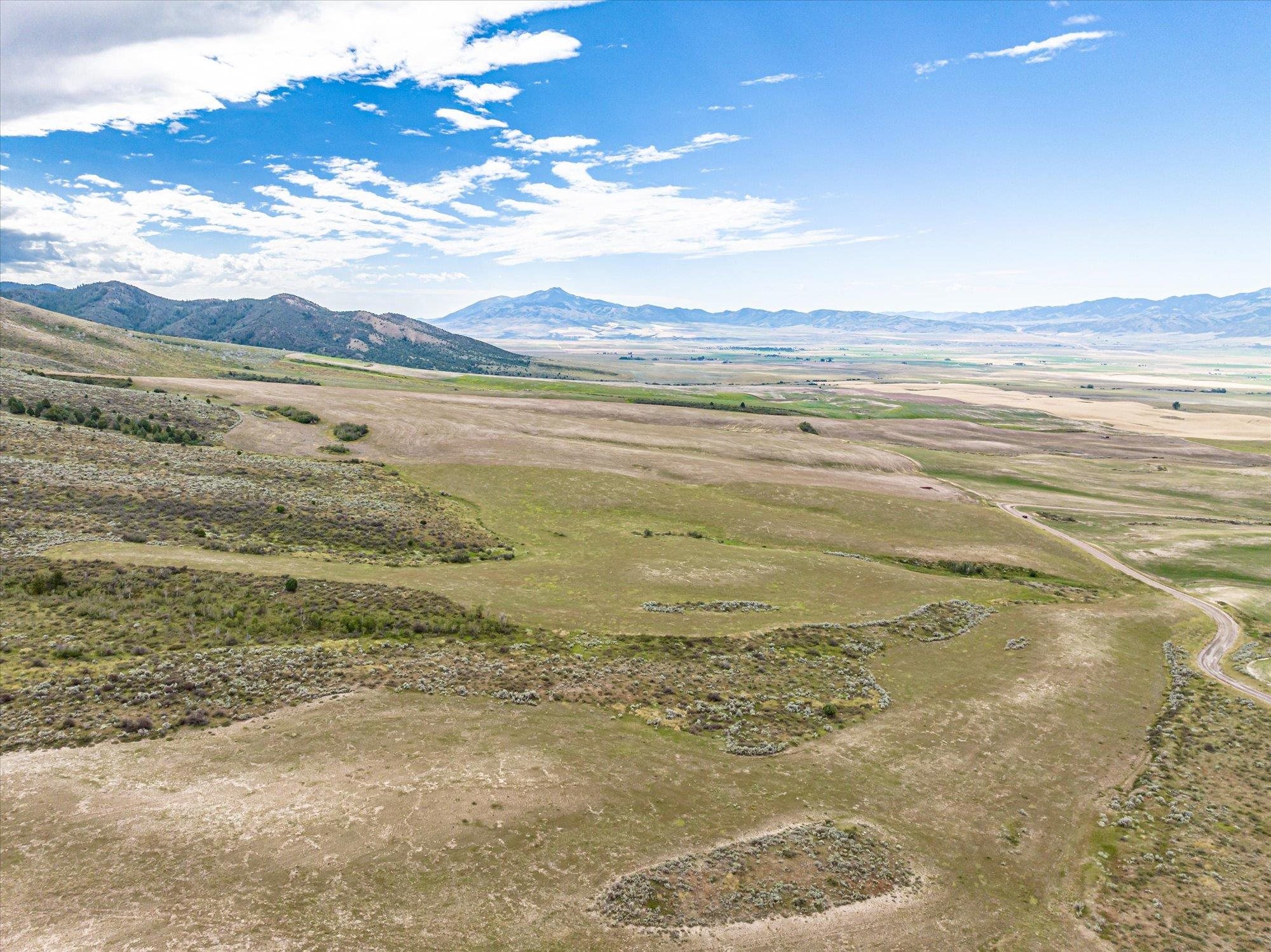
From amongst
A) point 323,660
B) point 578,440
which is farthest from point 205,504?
point 578,440

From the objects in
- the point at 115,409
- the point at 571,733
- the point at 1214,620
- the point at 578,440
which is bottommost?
the point at 1214,620

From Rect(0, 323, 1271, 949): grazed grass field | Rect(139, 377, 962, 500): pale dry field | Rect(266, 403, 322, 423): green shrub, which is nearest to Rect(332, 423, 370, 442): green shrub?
Rect(139, 377, 962, 500): pale dry field

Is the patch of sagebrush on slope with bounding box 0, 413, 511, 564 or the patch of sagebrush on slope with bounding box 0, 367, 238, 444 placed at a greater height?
the patch of sagebrush on slope with bounding box 0, 367, 238, 444

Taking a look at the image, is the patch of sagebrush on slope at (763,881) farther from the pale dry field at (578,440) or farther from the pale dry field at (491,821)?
the pale dry field at (578,440)

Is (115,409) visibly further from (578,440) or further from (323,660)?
(323,660)

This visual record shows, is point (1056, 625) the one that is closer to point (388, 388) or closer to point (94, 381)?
point (94, 381)

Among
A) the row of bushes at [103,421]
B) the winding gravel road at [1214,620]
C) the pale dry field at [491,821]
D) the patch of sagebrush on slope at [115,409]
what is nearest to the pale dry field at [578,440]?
the patch of sagebrush on slope at [115,409]

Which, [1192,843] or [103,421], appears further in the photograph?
[103,421]

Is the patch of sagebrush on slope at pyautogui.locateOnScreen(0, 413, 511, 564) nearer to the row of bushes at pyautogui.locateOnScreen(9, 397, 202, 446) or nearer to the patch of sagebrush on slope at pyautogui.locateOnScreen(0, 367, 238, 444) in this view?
the row of bushes at pyautogui.locateOnScreen(9, 397, 202, 446)
